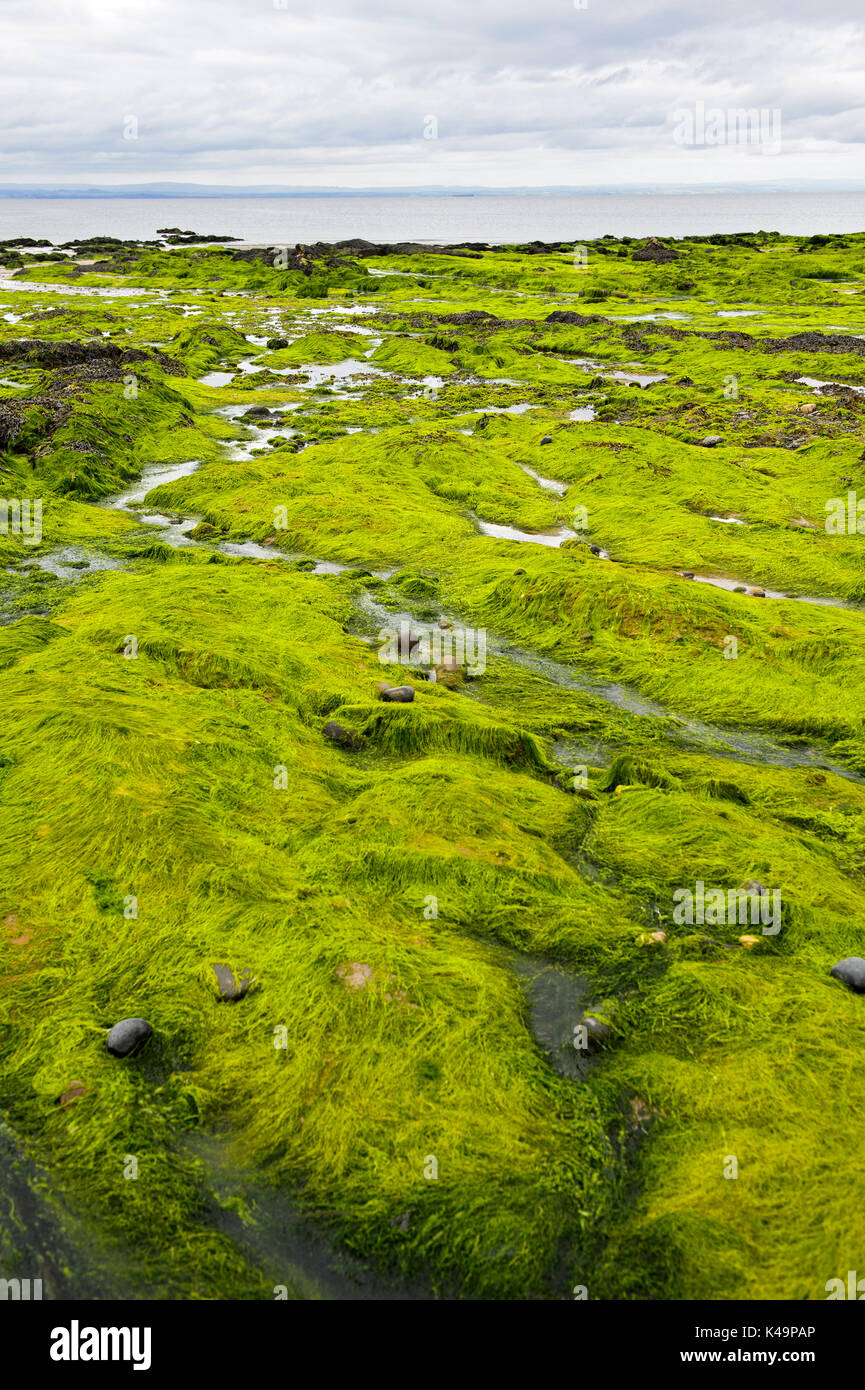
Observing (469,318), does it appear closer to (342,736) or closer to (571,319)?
(571,319)

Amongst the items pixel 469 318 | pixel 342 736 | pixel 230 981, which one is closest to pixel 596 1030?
pixel 230 981

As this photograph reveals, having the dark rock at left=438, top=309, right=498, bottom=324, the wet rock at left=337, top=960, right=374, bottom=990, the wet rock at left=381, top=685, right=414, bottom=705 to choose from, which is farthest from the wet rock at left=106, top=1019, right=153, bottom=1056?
the dark rock at left=438, top=309, right=498, bottom=324

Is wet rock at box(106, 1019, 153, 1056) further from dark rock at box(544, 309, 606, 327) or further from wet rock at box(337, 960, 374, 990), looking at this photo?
dark rock at box(544, 309, 606, 327)

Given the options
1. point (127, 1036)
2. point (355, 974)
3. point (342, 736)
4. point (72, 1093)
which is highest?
point (342, 736)

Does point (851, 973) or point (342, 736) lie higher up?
point (342, 736)

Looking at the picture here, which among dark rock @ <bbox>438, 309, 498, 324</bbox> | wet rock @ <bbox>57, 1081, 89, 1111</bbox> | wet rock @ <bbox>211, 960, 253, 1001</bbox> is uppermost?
dark rock @ <bbox>438, 309, 498, 324</bbox>

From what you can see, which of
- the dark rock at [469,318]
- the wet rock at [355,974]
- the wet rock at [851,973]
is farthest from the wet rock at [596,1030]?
the dark rock at [469,318]
